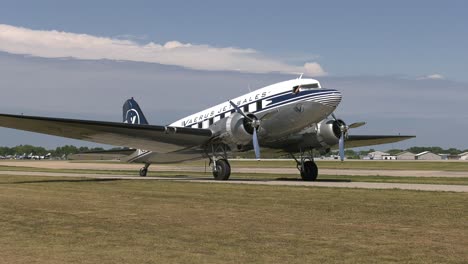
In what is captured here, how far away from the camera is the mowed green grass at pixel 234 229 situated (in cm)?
818

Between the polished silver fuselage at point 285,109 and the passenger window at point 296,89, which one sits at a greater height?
the passenger window at point 296,89

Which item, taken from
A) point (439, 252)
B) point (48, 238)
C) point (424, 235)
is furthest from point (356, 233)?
point (48, 238)

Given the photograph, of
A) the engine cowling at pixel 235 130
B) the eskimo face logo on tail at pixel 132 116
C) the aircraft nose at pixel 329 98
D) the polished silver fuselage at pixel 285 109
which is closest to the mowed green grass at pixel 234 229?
the aircraft nose at pixel 329 98

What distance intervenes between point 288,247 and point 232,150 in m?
22.8

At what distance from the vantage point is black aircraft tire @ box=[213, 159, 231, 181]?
30.3 meters

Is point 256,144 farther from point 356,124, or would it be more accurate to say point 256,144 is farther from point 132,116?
point 132,116

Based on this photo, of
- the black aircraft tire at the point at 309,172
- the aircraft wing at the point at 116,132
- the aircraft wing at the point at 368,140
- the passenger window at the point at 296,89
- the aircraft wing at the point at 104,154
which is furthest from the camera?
the aircraft wing at the point at 104,154

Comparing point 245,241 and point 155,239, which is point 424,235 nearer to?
point 245,241

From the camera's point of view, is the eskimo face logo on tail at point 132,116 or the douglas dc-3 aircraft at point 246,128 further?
the eskimo face logo on tail at point 132,116

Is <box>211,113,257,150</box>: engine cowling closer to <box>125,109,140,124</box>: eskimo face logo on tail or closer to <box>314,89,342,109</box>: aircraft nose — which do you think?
<box>314,89,342,109</box>: aircraft nose

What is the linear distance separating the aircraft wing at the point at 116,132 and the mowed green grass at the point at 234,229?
9.24 metres

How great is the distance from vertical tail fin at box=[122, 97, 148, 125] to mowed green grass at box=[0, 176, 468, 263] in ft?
75.4

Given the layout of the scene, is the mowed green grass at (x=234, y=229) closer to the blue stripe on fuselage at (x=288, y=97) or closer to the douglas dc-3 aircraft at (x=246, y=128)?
the douglas dc-3 aircraft at (x=246, y=128)

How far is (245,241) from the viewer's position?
31.0 feet
